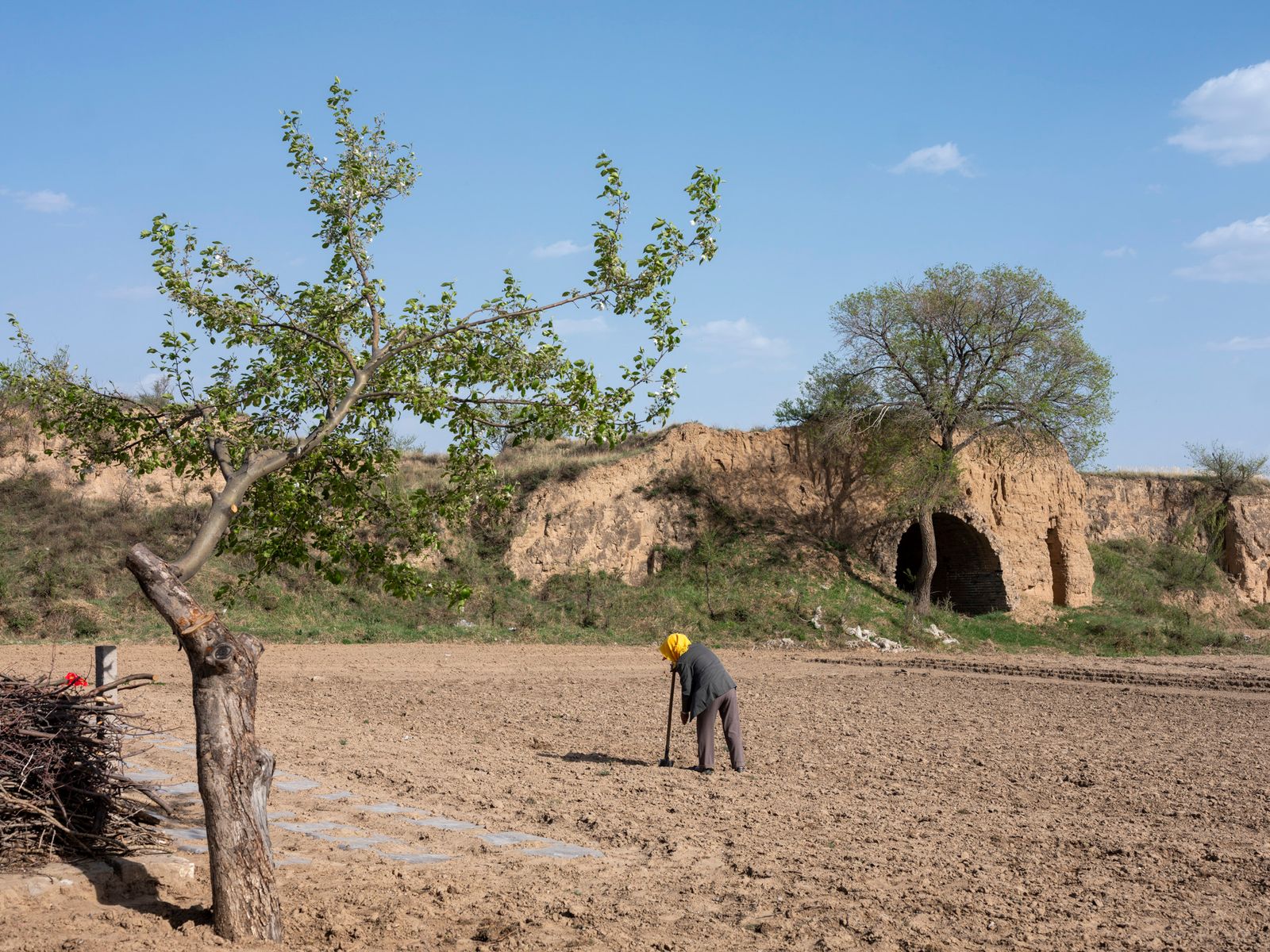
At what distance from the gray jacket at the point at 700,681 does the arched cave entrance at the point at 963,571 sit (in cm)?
2175

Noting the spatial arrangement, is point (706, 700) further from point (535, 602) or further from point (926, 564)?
point (926, 564)

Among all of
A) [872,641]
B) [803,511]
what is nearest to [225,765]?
[872,641]

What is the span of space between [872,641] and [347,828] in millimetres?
21577

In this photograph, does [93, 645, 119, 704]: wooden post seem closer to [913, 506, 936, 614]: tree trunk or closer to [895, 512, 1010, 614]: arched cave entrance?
[913, 506, 936, 614]: tree trunk

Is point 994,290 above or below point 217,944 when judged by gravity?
above

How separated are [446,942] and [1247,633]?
35.6 meters

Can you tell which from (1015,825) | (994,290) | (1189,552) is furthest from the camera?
(1189,552)

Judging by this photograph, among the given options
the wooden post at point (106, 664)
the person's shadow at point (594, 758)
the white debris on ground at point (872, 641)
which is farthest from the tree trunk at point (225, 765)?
the white debris on ground at point (872, 641)

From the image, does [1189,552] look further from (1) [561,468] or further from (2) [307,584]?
(2) [307,584]

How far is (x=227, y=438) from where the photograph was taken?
24.2 feet

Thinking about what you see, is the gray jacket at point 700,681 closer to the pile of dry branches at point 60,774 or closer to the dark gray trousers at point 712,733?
the dark gray trousers at point 712,733

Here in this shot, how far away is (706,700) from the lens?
37.2 feet

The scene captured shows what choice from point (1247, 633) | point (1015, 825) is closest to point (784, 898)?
point (1015, 825)

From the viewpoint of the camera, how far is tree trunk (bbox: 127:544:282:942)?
19.2 ft
